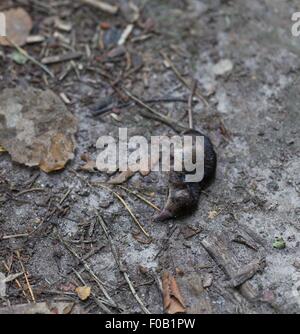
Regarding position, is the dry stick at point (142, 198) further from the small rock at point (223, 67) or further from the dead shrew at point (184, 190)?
the small rock at point (223, 67)

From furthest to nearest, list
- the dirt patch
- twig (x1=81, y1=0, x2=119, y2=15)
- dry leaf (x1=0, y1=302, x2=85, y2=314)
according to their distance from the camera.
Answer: twig (x1=81, y1=0, x2=119, y2=15)
the dirt patch
dry leaf (x1=0, y1=302, x2=85, y2=314)

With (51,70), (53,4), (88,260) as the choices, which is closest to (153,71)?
(51,70)

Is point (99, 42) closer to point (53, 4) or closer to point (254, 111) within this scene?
point (53, 4)

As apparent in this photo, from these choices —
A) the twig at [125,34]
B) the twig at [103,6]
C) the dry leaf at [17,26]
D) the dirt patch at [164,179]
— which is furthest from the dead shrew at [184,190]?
the dry leaf at [17,26]

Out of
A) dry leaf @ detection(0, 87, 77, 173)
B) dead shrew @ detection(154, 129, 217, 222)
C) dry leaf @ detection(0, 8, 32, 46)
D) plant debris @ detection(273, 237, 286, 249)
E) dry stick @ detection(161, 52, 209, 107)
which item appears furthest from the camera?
dry leaf @ detection(0, 8, 32, 46)

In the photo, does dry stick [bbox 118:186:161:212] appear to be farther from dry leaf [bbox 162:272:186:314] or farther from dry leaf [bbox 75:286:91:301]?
dry leaf [bbox 75:286:91:301]

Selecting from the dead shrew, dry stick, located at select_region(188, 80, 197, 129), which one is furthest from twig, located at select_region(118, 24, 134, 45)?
the dead shrew
